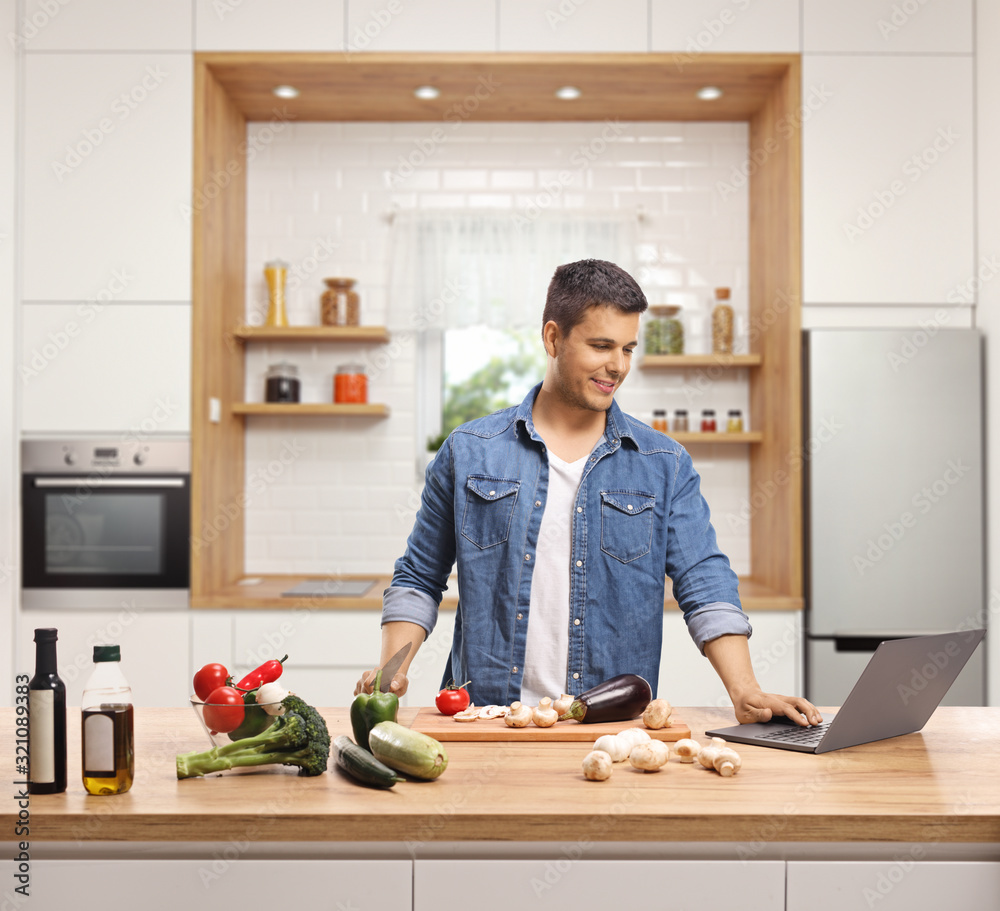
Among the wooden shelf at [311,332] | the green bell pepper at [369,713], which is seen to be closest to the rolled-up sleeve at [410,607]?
the green bell pepper at [369,713]

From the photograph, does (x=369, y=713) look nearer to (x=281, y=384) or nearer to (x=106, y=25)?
(x=281, y=384)

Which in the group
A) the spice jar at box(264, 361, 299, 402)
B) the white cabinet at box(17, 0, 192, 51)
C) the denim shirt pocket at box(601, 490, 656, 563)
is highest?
the white cabinet at box(17, 0, 192, 51)

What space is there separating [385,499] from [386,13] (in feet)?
6.17

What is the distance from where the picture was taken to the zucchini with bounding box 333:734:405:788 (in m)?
1.16

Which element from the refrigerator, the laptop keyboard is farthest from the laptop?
the refrigerator

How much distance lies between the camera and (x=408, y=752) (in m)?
1.18

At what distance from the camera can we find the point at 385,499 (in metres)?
3.89

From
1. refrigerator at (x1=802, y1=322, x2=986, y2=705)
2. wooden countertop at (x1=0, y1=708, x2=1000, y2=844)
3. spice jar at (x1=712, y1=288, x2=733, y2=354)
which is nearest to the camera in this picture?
wooden countertop at (x1=0, y1=708, x2=1000, y2=844)

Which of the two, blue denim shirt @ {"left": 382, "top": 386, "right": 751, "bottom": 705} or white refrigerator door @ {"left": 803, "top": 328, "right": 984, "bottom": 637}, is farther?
white refrigerator door @ {"left": 803, "top": 328, "right": 984, "bottom": 637}

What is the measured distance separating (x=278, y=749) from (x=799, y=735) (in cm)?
77

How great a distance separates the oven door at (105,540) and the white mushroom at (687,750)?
7.69 ft

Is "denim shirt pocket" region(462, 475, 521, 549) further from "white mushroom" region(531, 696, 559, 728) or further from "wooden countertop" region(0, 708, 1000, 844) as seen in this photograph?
"wooden countertop" region(0, 708, 1000, 844)

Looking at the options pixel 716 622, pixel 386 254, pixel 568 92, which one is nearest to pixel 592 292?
pixel 716 622

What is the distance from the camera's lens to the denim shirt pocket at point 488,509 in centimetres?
180
